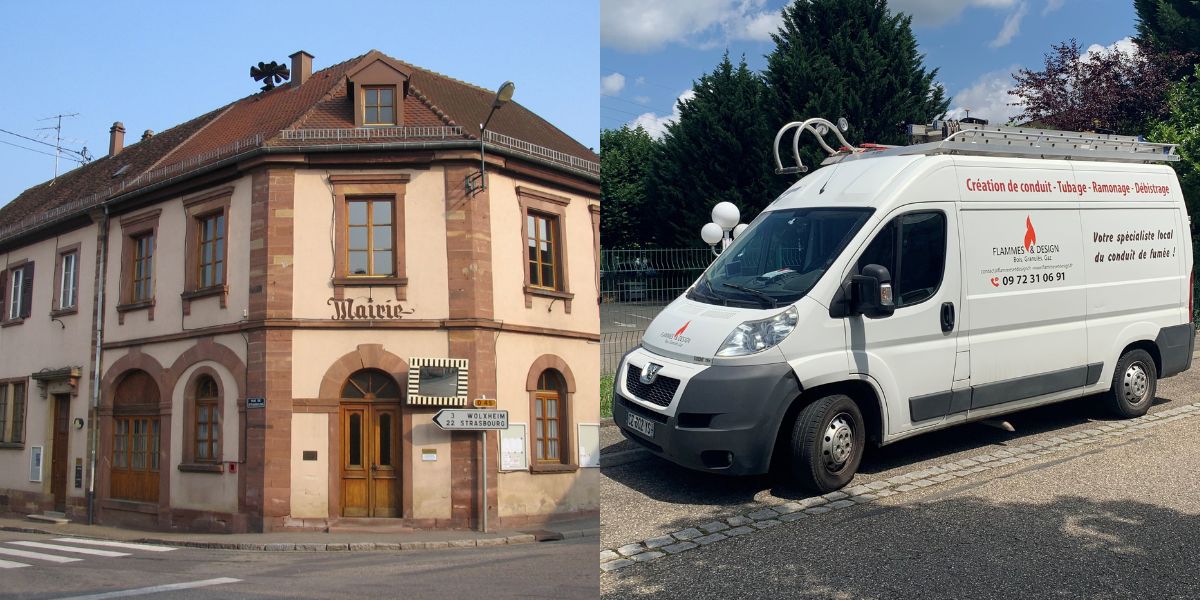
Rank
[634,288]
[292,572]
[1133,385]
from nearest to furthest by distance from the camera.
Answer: [292,572], [634,288], [1133,385]

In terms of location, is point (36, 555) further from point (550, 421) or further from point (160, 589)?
point (550, 421)

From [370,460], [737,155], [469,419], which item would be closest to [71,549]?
[370,460]

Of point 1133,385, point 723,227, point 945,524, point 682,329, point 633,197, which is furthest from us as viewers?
point 723,227

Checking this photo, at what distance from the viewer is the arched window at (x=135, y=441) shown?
1625mm

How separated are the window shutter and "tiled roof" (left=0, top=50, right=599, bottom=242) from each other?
7 centimetres

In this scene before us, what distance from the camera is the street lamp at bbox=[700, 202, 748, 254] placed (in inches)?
479

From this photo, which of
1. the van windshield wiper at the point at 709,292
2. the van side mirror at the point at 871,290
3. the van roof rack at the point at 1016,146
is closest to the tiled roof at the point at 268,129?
the van windshield wiper at the point at 709,292

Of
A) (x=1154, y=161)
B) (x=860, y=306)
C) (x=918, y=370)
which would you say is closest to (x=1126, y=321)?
(x=1154, y=161)

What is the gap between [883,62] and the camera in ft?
48.0

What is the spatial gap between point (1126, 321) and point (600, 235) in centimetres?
712

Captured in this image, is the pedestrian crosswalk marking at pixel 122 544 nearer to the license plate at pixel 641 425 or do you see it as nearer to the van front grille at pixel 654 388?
the license plate at pixel 641 425

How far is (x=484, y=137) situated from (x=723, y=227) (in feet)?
41.4

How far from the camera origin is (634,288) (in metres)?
2.89

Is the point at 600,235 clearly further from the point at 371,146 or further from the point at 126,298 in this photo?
the point at 126,298
